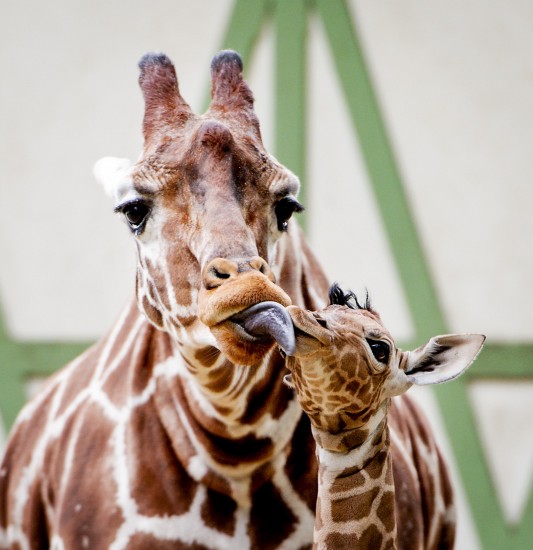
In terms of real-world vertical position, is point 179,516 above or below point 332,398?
below

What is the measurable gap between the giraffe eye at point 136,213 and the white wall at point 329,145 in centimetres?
215

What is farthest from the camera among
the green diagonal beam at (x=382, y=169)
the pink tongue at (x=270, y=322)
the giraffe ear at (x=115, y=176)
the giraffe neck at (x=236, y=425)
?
the green diagonal beam at (x=382, y=169)

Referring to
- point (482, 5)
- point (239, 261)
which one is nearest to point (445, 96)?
point (482, 5)

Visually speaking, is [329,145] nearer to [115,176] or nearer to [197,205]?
[115,176]

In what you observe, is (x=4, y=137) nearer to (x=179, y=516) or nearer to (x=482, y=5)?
(x=482, y=5)

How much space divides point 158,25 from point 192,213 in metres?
2.50

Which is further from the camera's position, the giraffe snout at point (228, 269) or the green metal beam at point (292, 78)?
the green metal beam at point (292, 78)

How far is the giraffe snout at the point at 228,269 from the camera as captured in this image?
66.1 inches

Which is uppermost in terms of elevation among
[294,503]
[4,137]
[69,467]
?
[4,137]

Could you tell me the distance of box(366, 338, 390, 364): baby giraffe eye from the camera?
1.66 meters

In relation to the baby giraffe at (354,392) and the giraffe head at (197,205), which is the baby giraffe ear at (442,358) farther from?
the giraffe head at (197,205)

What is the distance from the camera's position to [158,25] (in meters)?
4.20

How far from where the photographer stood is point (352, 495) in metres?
1.72

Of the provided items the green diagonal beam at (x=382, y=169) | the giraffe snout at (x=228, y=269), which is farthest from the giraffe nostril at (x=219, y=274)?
the green diagonal beam at (x=382, y=169)
